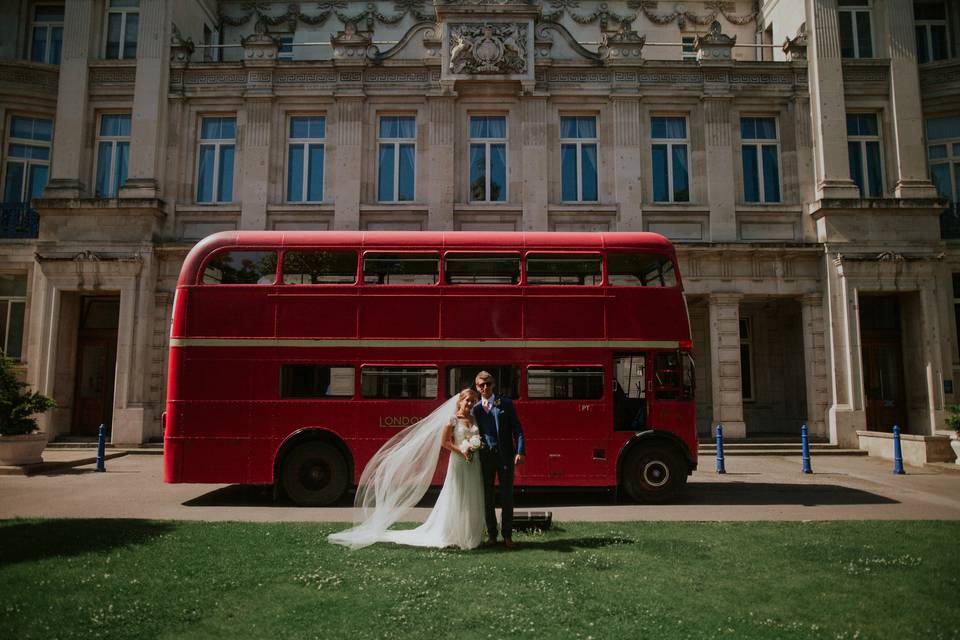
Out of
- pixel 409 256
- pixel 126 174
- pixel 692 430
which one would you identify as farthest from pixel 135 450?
pixel 692 430

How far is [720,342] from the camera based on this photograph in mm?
19172

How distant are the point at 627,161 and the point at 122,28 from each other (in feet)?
58.1

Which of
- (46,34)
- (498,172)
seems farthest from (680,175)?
(46,34)

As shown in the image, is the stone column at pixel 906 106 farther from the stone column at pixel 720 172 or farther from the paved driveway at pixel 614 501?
the paved driveway at pixel 614 501

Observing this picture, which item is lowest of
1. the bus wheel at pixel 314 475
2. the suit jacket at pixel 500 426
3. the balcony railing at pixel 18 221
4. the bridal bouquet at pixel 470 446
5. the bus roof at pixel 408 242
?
the bus wheel at pixel 314 475

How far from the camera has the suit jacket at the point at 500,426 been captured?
783 centimetres

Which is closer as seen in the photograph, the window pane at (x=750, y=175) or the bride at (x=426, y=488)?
the bride at (x=426, y=488)

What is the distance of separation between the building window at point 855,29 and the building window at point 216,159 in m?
21.0

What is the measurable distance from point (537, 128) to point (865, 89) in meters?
11.1

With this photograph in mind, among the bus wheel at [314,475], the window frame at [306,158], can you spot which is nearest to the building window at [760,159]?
the window frame at [306,158]

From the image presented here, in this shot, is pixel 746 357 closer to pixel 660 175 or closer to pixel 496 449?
pixel 660 175

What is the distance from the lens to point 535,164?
19.9m

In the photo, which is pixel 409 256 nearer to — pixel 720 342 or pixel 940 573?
pixel 940 573

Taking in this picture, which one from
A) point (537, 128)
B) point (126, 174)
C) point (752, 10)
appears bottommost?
point (126, 174)
